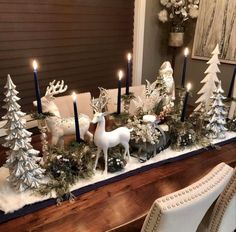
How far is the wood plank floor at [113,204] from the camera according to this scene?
2.85ft

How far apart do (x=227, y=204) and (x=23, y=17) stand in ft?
7.33

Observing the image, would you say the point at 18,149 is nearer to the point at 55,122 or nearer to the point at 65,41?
the point at 55,122

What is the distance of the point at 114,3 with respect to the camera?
2861mm

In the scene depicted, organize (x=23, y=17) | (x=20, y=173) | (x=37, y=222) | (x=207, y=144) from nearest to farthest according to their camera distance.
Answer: (x=37, y=222), (x=20, y=173), (x=207, y=144), (x=23, y=17)

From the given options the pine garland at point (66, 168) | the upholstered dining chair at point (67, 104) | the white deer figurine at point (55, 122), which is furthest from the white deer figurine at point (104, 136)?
the upholstered dining chair at point (67, 104)

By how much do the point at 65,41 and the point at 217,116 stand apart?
1815mm

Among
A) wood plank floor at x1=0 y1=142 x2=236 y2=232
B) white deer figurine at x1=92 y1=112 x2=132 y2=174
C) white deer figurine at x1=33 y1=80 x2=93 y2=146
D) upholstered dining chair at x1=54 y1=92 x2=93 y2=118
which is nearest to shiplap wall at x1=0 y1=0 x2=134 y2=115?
upholstered dining chair at x1=54 y1=92 x2=93 y2=118

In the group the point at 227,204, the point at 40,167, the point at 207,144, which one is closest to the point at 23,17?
the point at 40,167

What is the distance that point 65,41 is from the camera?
104 inches

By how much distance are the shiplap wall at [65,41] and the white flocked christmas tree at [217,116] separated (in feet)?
5.71

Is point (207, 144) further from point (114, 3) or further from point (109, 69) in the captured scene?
point (114, 3)

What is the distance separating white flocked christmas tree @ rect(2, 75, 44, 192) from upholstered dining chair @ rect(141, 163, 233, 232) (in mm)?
490

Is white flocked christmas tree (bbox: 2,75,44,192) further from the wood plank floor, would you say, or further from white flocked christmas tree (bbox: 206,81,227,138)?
white flocked christmas tree (bbox: 206,81,227,138)

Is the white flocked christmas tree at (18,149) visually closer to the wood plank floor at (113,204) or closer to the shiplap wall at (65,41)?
the wood plank floor at (113,204)
